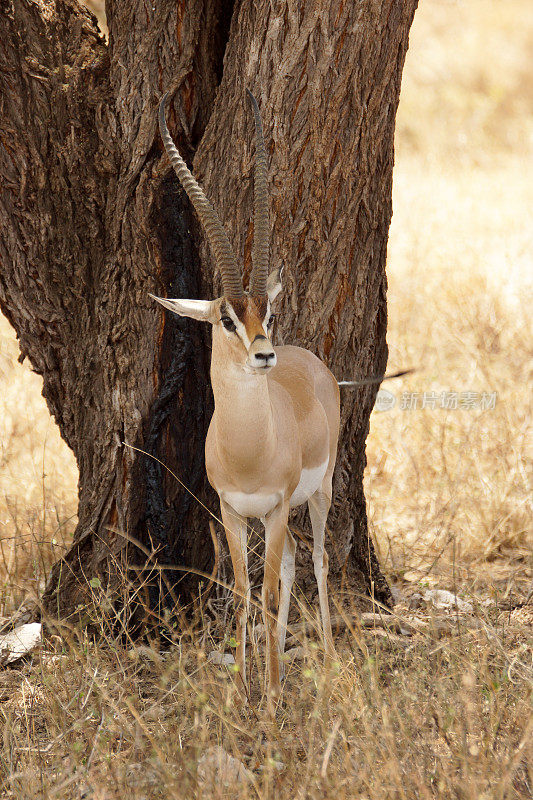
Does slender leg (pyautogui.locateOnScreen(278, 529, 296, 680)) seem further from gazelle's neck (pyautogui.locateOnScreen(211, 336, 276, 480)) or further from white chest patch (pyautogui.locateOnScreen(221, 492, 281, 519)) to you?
gazelle's neck (pyautogui.locateOnScreen(211, 336, 276, 480))

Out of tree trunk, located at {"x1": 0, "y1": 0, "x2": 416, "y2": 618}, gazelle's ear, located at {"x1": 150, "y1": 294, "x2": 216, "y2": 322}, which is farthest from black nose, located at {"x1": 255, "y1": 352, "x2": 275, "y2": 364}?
tree trunk, located at {"x1": 0, "y1": 0, "x2": 416, "y2": 618}

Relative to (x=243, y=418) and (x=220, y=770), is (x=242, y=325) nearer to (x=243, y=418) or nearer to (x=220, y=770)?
(x=243, y=418)

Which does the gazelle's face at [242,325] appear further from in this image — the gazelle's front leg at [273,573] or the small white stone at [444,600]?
the small white stone at [444,600]

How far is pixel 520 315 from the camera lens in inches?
342

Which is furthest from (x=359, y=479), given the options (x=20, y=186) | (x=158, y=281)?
(x=20, y=186)

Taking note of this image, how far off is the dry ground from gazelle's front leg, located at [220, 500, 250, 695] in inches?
4.6

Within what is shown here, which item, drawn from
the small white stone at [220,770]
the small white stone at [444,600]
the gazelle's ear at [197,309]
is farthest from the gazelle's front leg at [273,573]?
the small white stone at [444,600]

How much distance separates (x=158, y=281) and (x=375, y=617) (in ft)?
6.15

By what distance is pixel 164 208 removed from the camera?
4.32 m

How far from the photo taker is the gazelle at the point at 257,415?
11.2ft

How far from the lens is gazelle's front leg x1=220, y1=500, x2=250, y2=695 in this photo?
12.3 feet

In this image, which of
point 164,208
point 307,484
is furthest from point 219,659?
point 164,208

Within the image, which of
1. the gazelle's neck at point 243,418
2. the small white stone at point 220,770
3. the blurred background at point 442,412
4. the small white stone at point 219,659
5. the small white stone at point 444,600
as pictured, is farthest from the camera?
the blurred background at point 442,412

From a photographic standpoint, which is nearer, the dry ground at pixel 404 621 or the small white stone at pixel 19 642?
the dry ground at pixel 404 621
